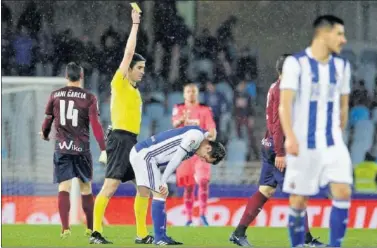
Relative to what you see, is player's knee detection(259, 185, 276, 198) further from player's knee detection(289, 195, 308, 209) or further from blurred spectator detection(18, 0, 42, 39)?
blurred spectator detection(18, 0, 42, 39)

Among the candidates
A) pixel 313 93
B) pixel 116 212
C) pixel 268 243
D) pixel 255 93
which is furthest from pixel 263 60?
pixel 313 93

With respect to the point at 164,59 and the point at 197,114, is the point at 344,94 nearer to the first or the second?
the point at 197,114

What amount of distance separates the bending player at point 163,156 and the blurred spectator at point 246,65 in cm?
812

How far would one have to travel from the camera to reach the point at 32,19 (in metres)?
19.2

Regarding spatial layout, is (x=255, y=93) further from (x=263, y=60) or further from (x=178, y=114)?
(x=178, y=114)

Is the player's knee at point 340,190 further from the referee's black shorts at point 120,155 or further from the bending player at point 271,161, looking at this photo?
the referee's black shorts at point 120,155

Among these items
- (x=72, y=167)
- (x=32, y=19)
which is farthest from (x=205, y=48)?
(x=72, y=167)

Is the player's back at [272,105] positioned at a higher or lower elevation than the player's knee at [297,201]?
higher

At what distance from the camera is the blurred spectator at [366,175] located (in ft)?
57.2

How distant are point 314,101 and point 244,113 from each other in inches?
380

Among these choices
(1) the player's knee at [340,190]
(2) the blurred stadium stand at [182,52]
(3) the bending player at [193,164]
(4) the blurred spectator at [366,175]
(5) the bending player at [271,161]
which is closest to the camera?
(1) the player's knee at [340,190]

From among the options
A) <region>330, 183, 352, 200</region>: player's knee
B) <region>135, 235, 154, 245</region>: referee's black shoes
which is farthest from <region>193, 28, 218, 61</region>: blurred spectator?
<region>330, 183, 352, 200</region>: player's knee

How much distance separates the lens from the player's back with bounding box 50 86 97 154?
1175 cm

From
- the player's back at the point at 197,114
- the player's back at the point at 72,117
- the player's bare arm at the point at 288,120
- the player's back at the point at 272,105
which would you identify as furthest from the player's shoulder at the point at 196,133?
the player's back at the point at 197,114
